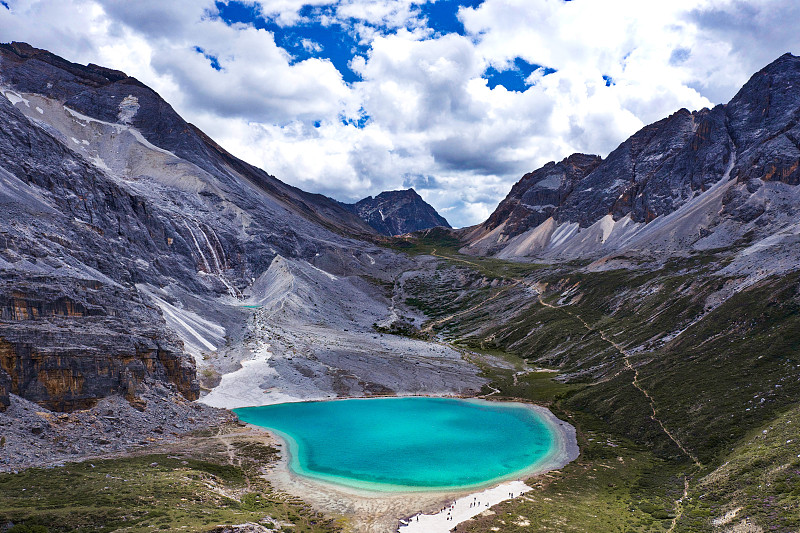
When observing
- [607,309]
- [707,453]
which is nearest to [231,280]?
[607,309]

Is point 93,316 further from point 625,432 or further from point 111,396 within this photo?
point 625,432

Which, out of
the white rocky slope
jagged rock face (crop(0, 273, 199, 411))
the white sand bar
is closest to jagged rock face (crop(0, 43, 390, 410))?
jagged rock face (crop(0, 273, 199, 411))

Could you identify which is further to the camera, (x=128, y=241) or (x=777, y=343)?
(x=128, y=241)

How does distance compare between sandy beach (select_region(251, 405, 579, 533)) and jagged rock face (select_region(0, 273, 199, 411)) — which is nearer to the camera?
sandy beach (select_region(251, 405, 579, 533))

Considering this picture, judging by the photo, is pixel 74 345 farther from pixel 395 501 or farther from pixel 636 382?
pixel 636 382

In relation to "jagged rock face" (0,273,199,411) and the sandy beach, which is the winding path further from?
"jagged rock face" (0,273,199,411)

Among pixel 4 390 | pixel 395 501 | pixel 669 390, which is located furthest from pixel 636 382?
pixel 4 390
